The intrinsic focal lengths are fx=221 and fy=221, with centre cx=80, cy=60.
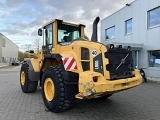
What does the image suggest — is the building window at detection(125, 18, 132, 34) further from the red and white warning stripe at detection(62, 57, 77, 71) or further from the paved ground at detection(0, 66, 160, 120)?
the red and white warning stripe at detection(62, 57, 77, 71)

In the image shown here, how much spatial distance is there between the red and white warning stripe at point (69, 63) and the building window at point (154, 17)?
10.5 m

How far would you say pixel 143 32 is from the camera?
52.6ft

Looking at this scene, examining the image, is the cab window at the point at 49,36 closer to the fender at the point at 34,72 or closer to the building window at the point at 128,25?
the fender at the point at 34,72

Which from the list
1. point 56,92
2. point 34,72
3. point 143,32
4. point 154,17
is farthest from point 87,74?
point 143,32

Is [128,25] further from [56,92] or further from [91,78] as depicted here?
[91,78]

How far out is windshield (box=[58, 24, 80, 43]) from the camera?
24.9 ft

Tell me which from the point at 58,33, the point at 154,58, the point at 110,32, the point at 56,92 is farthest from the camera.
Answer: the point at 110,32

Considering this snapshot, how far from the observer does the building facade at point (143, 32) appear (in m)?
14.9

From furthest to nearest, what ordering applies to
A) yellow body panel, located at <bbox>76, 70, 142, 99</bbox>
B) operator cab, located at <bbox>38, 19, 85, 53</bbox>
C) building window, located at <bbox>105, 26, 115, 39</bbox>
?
building window, located at <bbox>105, 26, 115, 39</bbox>
operator cab, located at <bbox>38, 19, 85, 53</bbox>
yellow body panel, located at <bbox>76, 70, 142, 99</bbox>

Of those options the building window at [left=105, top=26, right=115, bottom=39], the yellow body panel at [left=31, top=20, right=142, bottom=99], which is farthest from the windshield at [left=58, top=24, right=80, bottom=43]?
the building window at [left=105, top=26, right=115, bottom=39]

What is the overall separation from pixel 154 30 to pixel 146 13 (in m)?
1.59

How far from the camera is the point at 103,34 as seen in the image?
76.4ft

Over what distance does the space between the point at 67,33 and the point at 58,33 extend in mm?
444

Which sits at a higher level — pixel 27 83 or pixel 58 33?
pixel 58 33
